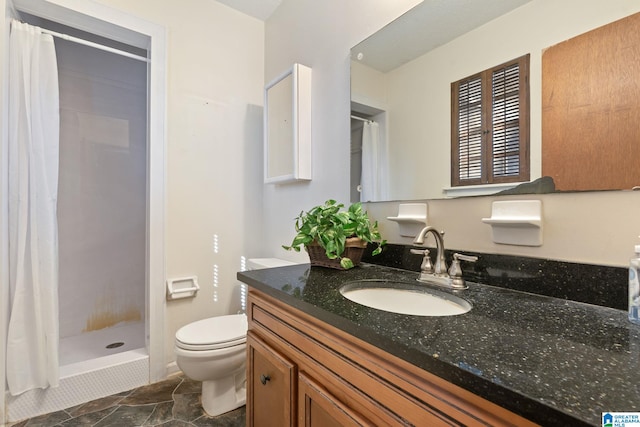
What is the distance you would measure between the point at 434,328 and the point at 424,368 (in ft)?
0.43

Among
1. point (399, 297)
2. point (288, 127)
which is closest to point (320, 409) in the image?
point (399, 297)

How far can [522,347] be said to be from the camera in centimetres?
56

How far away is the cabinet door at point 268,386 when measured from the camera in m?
0.92

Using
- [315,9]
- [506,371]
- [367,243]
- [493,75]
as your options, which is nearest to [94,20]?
[315,9]

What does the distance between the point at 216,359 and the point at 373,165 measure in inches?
48.2

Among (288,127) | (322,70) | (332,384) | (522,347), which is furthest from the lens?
(288,127)

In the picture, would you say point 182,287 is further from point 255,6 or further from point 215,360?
point 255,6

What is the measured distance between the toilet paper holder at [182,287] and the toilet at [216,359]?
1.02 feet

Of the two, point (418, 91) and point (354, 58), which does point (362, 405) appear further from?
point (354, 58)

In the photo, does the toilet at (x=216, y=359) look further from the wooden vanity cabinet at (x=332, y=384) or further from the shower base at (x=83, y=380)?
the shower base at (x=83, y=380)

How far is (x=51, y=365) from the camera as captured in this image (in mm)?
1586

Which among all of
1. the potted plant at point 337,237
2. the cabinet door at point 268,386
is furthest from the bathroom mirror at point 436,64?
the cabinet door at point 268,386

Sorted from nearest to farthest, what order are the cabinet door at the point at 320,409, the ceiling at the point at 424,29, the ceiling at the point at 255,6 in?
the cabinet door at the point at 320,409
the ceiling at the point at 424,29
the ceiling at the point at 255,6

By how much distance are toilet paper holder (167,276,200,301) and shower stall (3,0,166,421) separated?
2.2 inches
